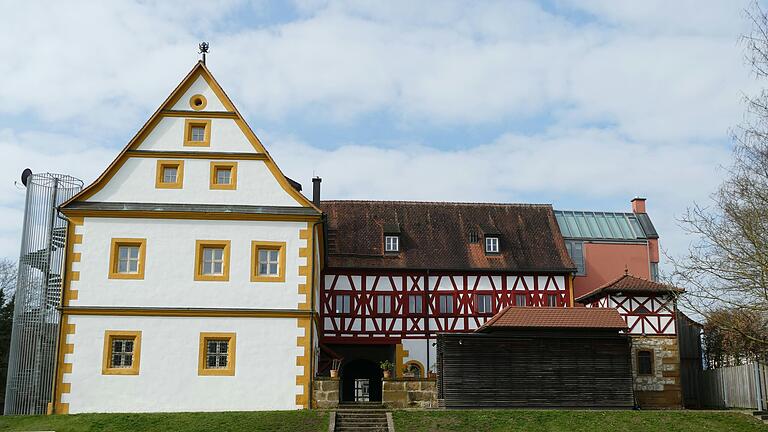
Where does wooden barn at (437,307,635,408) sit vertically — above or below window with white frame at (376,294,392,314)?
below

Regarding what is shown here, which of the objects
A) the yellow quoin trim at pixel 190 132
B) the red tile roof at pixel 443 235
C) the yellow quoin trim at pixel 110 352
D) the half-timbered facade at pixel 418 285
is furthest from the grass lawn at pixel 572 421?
the red tile roof at pixel 443 235

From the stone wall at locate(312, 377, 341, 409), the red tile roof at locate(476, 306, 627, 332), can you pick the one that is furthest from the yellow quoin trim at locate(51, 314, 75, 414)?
the red tile roof at locate(476, 306, 627, 332)

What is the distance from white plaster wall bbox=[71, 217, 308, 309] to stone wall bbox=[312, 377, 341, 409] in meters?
2.55

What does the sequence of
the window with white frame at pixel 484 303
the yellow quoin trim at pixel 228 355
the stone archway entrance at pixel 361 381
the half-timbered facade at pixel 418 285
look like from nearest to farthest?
the yellow quoin trim at pixel 228 355, the half-timbered facade at pixel 418 285, the window with white frame at pixel 484 303, the stone archway entrance at pixel 361 381

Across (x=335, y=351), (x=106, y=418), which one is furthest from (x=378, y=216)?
(x=106, y=418)

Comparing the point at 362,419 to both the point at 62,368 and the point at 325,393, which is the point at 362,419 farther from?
the point at 62,368

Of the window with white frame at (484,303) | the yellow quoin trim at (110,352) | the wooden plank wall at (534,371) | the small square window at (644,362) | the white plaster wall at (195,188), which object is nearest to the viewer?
the yellow quoin trim at (110,352)

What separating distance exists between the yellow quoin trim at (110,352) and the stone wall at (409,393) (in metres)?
7.70

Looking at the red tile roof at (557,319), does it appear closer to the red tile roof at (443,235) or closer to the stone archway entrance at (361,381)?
the red tile roof at (443,235)

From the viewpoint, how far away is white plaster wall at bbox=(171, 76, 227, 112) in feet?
92.9

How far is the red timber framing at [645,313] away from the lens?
3441 centimetres

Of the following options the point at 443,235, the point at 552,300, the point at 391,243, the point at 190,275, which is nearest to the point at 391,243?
the point at 391,243

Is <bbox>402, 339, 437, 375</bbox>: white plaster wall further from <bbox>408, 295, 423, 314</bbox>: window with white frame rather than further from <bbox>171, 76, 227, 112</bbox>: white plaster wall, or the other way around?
<bbox>171, 76, 227, 112</bbox>: white plaster wall

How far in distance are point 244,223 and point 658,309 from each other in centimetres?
1757
